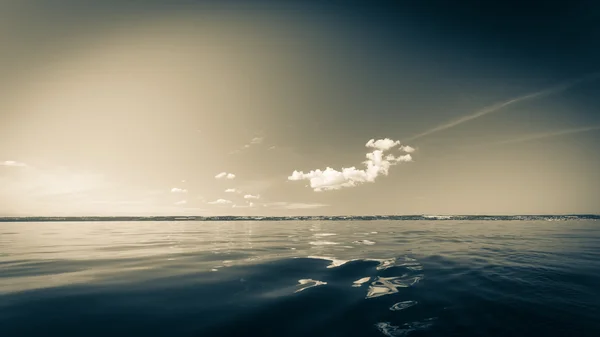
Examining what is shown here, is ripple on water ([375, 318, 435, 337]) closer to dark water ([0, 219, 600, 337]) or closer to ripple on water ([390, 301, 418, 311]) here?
dark water ([0, 219, 600, 337])

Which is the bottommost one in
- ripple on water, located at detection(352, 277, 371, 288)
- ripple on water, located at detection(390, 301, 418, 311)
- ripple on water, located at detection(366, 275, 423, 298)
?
ripple on water, located at detection(352, 277, 371, 288)

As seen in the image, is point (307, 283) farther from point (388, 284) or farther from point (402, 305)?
point (402, 305)

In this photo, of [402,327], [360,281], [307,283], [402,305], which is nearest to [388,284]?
[360,281]

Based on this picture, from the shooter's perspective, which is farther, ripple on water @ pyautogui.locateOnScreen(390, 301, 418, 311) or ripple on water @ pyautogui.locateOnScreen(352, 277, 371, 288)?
ripple on water @ pyautogui.locateOnScreen(352, 277, 371, 288)

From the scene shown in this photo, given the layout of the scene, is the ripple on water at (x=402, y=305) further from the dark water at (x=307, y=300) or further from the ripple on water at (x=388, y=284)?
the ripple on water at (x=388, y=284)

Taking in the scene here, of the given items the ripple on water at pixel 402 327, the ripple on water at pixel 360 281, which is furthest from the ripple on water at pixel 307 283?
the ripple on water at pixel 402 327

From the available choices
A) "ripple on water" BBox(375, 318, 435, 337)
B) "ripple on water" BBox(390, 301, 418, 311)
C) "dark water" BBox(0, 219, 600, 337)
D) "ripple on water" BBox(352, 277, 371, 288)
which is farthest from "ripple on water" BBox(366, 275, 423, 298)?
"ripple on water" BBox(375, 318, 435, 337)

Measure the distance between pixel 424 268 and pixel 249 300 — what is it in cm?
755

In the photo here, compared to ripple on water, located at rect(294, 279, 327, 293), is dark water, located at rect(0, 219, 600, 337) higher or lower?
higher

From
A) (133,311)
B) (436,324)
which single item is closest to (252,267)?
(133,311)

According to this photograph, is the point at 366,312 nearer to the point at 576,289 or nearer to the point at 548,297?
the point at 548,297

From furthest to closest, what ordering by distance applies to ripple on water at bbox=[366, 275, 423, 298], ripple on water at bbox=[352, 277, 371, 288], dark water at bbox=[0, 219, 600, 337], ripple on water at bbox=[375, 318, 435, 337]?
ripple on water at bbox=[352, 277, 371, 288]
ripple on water at bbox=[366, 275, 423, 298]
dark water at bbox=[0, 219, 600, 337]
ripple on water at bbox=[375, 318, 435, 337]

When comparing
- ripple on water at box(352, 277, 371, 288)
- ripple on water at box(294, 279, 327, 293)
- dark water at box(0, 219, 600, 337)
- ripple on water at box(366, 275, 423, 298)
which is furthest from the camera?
ripple on water at box(352, 277, 371, 288)

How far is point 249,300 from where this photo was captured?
704 cm
